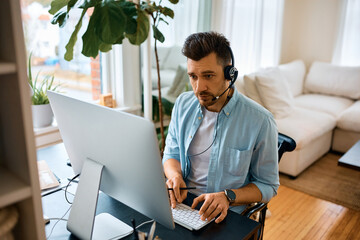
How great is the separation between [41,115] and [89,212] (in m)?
1.54

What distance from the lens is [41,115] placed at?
93.4 inches

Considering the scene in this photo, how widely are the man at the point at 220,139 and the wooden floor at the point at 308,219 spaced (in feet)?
3.36

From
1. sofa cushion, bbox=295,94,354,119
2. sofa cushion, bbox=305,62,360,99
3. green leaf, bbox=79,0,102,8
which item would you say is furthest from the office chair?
sofa cushion, bbox=305,62,360,99

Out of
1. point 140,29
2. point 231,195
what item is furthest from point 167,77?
point 231,195

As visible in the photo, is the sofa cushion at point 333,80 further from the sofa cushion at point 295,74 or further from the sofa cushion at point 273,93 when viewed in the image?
the sofa cushion at point 273,93

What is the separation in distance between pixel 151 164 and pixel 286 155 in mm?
2428

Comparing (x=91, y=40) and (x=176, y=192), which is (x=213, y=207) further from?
(x=91, y=40)

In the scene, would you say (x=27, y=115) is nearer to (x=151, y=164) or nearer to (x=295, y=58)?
(x=151, y=164)

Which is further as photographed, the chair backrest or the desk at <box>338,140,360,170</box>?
the desk at <box>338,140,360,170</box>

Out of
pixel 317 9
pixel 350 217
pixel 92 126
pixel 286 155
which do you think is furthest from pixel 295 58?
pixel 92 126

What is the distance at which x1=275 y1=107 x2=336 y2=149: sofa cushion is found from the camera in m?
3.04

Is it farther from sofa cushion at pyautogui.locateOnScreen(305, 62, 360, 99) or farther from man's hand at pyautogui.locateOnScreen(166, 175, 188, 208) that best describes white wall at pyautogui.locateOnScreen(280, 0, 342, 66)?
man's hand at pyautogui.locateOnScreen(166, 175, 188, 208)

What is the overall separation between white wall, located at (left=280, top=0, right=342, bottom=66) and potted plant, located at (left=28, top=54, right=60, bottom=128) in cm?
360

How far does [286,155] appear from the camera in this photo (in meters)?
3.08
